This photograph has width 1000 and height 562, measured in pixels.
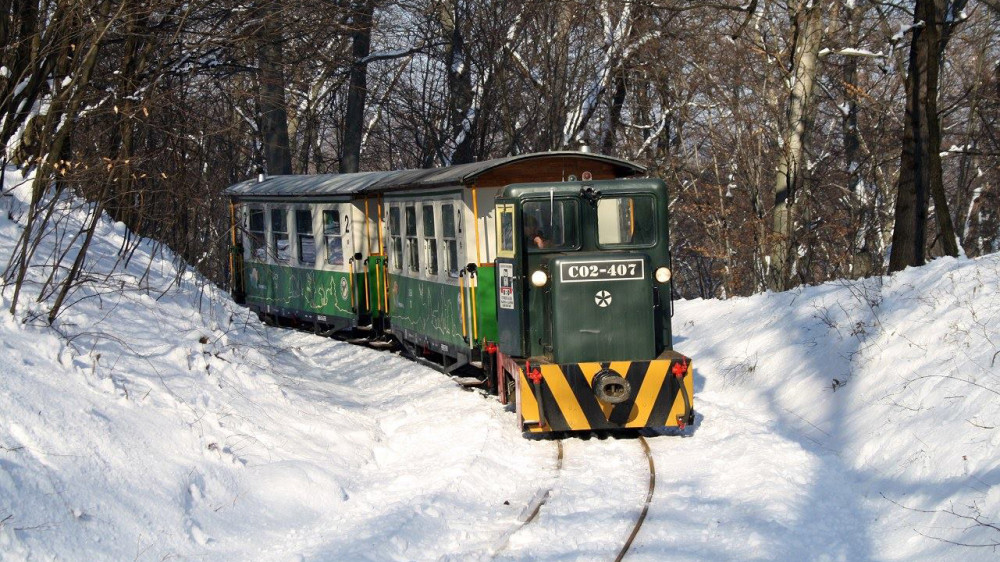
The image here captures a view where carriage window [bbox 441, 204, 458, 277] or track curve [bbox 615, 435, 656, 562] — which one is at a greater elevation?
carriage window [bbox 441, 204, 458, 277]

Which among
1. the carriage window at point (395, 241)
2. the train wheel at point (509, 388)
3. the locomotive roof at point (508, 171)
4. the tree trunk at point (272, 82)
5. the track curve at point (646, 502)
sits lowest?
the track curve at point (646, 502)

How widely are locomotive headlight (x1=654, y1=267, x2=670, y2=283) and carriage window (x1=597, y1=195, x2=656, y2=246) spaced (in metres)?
0.33

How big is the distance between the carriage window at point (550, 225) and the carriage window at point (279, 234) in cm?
976

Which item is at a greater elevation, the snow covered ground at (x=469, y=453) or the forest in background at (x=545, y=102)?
the forest in background at (x=545, y=102)

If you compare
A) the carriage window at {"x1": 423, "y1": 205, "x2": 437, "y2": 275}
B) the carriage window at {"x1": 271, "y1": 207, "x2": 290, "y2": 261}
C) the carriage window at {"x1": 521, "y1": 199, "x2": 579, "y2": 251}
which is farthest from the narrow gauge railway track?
the carriage window at {"x1": 271, "y1": 207, "x2": 290, "y2": 261}

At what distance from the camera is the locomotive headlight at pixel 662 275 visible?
10.2 meters

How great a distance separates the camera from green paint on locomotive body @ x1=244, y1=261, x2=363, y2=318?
17.6 metres

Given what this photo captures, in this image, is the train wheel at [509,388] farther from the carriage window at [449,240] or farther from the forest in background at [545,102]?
the forest in background at [545,102]

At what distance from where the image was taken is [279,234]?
19.5 m

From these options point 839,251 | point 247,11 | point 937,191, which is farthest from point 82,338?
point 839,251

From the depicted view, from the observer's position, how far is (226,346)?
11.4 metres

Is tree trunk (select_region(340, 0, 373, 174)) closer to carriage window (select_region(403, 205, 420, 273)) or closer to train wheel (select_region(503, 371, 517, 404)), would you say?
carriage window (select_region(403, 205, 420, 273))

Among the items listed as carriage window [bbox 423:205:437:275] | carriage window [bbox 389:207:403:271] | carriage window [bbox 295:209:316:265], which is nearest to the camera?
carriage window [bbox 423:205:437:275]

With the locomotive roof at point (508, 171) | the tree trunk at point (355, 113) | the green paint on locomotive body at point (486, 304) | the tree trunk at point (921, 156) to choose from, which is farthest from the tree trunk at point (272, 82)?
the tree trunk at point (921, 156)
